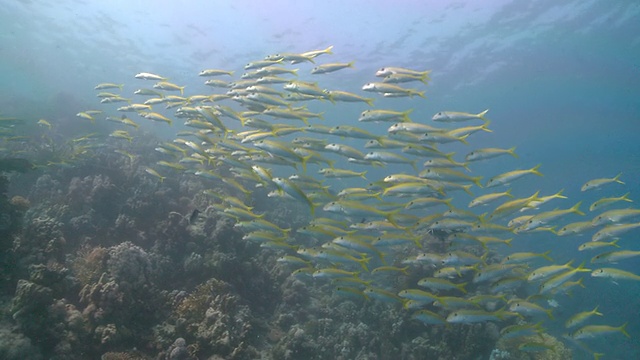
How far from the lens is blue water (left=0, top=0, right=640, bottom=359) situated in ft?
83.7

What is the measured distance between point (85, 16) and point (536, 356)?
1757 inches

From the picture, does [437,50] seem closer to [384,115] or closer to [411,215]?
[384,115]

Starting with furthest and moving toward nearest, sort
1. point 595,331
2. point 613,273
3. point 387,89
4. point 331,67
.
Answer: point 331,67
point 387,89
point 613,273
point 595,331

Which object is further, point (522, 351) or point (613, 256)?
point (522, 351)

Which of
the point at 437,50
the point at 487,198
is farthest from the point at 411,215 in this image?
the point at 437,50

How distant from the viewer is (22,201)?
8.80 metres

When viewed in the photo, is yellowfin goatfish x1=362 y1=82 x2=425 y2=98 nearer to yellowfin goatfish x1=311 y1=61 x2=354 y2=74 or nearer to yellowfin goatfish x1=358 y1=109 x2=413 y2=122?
yellowfin goatfish x1=358 y1=109 x2=413 y2=122

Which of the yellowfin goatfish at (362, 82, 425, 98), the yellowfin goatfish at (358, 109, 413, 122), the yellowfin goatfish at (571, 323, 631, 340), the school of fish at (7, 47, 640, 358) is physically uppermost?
the yellowfin goatfish at (362, 82, 425, 98)

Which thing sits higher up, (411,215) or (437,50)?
(437,50)

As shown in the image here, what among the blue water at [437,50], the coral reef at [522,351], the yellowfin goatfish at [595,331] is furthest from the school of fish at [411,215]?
the blue water at [437,50]

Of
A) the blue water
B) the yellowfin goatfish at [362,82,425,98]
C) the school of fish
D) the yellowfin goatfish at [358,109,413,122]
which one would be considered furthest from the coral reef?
the blue water

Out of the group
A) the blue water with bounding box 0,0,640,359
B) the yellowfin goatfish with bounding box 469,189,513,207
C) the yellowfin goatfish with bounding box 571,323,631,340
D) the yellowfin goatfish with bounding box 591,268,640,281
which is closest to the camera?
the yellowfin goatfish with bounding box 571,323,631,340

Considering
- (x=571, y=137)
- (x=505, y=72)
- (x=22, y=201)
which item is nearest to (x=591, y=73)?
(x=505, y=72)

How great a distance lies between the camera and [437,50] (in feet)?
103
